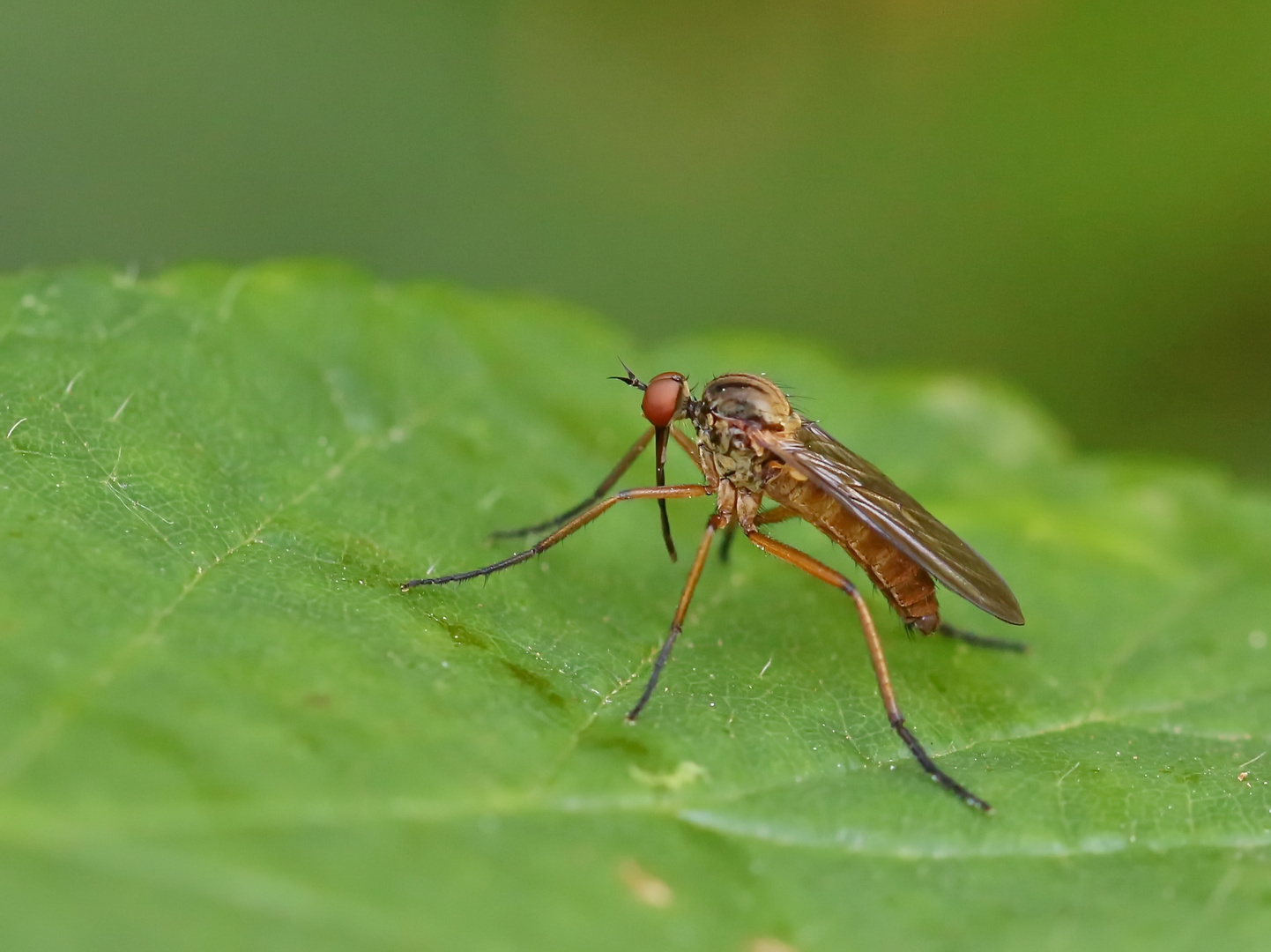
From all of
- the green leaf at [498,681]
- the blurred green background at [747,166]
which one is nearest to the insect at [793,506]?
the green leaf at [498,681]

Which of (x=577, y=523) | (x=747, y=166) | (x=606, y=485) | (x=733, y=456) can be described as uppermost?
(x=747, y=166)

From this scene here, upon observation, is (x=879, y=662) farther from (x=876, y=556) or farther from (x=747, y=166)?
(x=747, y=166)

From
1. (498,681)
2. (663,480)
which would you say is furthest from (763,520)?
(498,681)

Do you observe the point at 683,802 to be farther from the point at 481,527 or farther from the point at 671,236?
the point at 671,236

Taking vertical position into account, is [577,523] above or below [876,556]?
below

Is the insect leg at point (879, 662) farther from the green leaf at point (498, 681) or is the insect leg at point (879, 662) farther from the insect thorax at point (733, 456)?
the insect thorax at point (733, 456)

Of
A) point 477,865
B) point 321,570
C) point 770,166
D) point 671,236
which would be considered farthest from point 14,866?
point 770,166

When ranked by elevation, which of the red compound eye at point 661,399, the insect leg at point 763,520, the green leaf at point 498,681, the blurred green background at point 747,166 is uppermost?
the blurred green background at point 747,166
